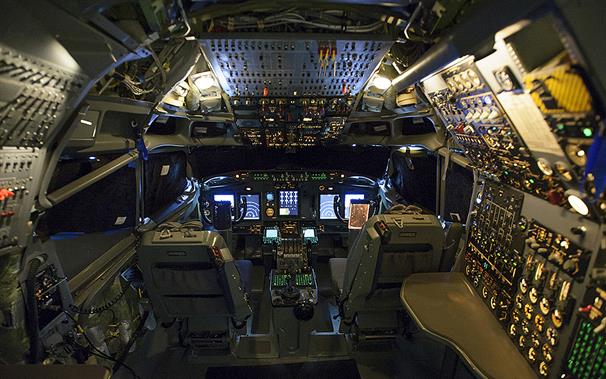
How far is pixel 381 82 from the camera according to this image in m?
2.99

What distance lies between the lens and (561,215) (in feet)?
5.77

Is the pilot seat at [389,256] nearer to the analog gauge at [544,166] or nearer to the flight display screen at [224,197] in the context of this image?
the analog gauge at [544,166]

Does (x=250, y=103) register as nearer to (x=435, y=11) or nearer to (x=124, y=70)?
(x=124, y=70)

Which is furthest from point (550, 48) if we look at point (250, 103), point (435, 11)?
point (250, 103)

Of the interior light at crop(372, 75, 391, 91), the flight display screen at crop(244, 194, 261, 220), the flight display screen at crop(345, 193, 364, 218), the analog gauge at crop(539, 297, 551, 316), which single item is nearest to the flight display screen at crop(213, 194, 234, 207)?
the flight display screen at crop(244, 194, 261, 220)

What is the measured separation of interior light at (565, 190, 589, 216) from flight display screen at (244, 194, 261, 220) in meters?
4.39

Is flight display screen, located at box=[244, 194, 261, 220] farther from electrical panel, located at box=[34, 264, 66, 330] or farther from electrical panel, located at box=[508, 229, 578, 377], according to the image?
electrical panel, located at box=[508, 229, 578, 377]

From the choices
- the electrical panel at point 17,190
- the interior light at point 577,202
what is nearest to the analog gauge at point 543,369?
the interior light at point 577,202

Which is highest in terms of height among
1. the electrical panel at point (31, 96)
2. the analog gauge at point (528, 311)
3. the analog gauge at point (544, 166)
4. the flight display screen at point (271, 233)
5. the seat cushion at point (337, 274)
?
the electrical panel at point (31, 96)

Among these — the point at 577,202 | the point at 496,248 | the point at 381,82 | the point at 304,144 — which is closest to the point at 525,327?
the point at 496,248

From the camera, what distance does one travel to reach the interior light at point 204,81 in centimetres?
287

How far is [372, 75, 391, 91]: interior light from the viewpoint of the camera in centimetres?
290

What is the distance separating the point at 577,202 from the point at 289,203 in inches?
166

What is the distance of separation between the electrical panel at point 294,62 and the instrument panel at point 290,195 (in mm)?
2633
